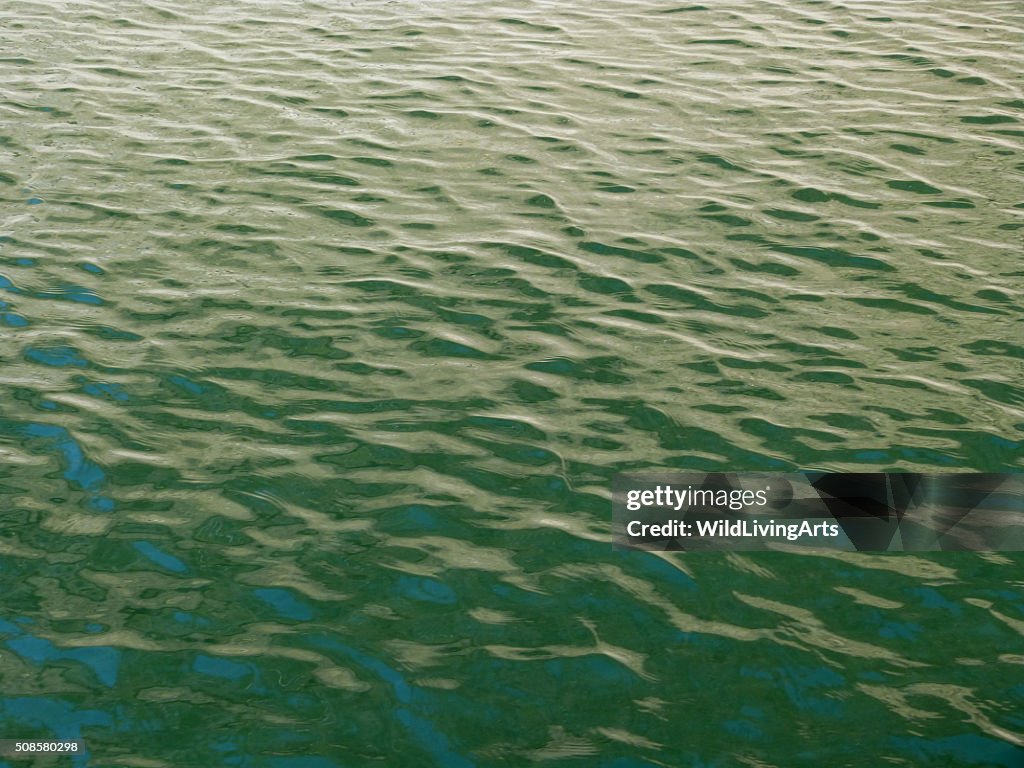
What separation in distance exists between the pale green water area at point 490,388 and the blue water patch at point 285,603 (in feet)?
0.07

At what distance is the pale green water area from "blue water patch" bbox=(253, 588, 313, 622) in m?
0.02

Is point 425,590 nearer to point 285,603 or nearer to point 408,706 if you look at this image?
point 285,603

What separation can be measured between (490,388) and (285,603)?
3263 millimetres

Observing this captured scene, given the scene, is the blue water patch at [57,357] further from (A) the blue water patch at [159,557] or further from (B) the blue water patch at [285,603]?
(B) the blue water patch at [285,603]

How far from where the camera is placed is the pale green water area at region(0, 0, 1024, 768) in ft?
25.8

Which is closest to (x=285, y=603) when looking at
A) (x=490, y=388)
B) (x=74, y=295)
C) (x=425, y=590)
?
(x=425, y=590)

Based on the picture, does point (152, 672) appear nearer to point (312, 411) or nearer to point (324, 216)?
point (312, 411)

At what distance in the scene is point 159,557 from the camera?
9070 millimetres

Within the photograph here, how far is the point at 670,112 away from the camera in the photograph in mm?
17281

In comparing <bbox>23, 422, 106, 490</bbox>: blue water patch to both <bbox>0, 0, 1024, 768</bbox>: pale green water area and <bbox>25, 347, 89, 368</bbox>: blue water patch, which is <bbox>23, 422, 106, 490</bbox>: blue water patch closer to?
<bbox>0, 0, 1024, 768</bbox>: pale green water area

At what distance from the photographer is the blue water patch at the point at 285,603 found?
8.52 meters

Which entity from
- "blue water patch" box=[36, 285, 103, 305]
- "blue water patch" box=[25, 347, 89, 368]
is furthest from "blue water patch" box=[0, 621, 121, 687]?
"blue water patch" box=[36, 285, 103, 305]

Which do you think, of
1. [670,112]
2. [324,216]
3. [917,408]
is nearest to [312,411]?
[324,216]

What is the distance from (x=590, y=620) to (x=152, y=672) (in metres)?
3.04
